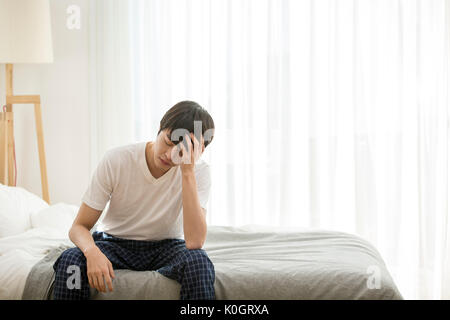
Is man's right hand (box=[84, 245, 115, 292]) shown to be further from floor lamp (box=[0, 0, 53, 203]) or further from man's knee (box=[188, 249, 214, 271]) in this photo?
floor lamp (box=[0, 0, 53, 203])

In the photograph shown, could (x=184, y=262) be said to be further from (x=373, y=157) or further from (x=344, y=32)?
(x=344, y=32)

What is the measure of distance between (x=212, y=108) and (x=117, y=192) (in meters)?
1.69

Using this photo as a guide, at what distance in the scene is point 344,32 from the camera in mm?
3078

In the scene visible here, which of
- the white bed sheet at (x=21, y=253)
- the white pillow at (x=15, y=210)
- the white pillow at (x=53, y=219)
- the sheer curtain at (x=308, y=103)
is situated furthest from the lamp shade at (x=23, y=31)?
the white bed sheet at (x=21, y=253)

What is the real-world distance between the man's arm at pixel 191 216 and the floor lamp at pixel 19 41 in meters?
1.68

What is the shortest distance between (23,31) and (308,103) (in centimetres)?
181

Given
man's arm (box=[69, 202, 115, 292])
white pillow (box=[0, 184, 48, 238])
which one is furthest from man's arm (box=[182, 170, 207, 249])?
white pillow (box=[0, 184, 48, 238])

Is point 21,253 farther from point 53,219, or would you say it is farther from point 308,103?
point 308,103

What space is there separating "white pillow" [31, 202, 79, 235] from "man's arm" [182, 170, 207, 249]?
2.95 feet

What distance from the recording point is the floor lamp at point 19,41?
267 cm

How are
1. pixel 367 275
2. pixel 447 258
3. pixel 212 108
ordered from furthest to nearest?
pixel 212 108, pixel 447 258, pixel 367 275

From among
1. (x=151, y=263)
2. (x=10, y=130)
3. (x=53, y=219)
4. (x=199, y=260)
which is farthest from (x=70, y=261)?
(x=10, y=130)
